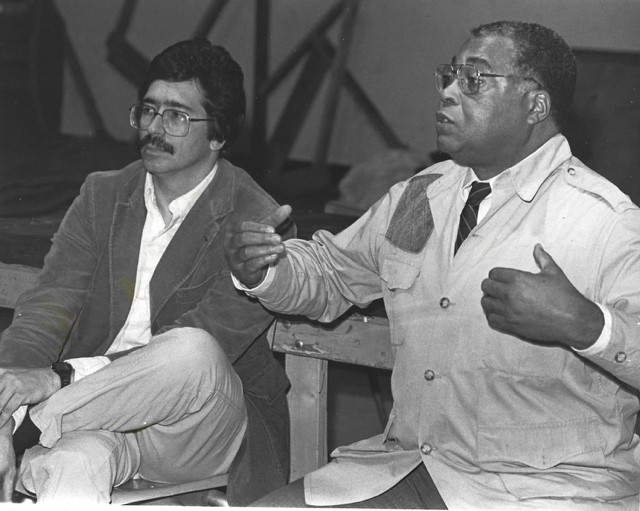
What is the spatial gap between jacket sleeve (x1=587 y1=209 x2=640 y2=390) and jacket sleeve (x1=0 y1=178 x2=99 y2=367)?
4.70ft

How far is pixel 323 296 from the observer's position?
2.78m

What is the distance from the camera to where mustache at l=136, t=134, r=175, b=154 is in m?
3.05

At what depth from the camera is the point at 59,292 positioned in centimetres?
301

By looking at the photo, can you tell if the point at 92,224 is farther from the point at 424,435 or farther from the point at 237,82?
the point at 424,435

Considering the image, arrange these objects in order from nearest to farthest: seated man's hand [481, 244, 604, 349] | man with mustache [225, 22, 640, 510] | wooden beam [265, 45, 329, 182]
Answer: seated man's hand [481, 244, 604, 349], man with mustache [225, 22, 640, 510], wooden beam [265, 45, 329, 182]

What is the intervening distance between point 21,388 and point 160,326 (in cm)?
46

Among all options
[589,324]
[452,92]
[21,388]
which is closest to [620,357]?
[589,324]

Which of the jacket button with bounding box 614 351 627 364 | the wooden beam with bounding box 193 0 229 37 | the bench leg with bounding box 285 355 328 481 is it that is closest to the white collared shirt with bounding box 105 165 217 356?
the bench leg with bounding box 285 355 328 481

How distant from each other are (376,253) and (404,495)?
61 centimetres

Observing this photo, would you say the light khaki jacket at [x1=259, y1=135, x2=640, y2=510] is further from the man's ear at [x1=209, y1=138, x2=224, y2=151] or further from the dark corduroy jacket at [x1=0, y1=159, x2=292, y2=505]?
the man's ear at [x1=209, y1=138, x2=224, y2=151]

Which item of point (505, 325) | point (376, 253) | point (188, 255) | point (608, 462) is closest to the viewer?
point (505, 325)

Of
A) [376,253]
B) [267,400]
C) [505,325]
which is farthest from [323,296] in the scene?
[505,325]

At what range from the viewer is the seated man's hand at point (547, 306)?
7.11ft

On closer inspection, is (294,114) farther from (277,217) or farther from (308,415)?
(277,217)
